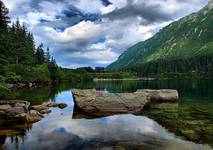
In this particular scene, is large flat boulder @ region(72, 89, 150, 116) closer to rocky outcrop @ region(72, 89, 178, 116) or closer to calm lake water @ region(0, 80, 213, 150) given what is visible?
rocky outcrop @ region(72, 89, 178, 116)

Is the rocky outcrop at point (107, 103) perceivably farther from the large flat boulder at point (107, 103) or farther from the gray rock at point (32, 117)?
the gray rock at point (32, 117)

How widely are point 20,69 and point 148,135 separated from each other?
73822mm

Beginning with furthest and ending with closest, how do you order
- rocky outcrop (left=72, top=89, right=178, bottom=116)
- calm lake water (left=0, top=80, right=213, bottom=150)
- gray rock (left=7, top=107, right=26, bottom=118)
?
rocky outcrop (left=72, top=89, right=178, bottom=116) → gray rock (left=7, top=107, right=26, bottom=118) → calm lake water (left=0, top=80, right=213, bottom=150)

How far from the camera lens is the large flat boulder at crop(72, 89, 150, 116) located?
3328 cm

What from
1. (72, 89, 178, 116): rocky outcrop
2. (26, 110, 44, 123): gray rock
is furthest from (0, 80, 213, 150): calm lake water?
(72, 89, 178, 116): rocky outcrop

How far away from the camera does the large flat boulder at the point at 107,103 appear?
33.3m

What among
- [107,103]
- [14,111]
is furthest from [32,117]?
[107,103]

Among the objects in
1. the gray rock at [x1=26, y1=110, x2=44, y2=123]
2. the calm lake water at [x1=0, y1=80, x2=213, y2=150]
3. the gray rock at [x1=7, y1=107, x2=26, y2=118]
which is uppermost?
the gray rock at [x1=7, y1=107, x2=26, y2=118]

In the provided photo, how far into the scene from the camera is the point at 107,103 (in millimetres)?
33906

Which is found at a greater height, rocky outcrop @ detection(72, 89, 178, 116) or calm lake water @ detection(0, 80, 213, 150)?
rocky outcrop @ detection(72, 89, 178, 116)

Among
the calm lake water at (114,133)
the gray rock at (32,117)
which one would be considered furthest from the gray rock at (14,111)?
the calm lake water at (114,133)

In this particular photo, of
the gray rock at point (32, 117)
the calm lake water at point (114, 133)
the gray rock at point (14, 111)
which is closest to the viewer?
the calm lake water at point (114, 133)

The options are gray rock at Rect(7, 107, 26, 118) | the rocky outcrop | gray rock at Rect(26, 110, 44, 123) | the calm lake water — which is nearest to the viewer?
the calm lake water

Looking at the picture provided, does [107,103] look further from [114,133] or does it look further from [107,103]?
[114,133]
